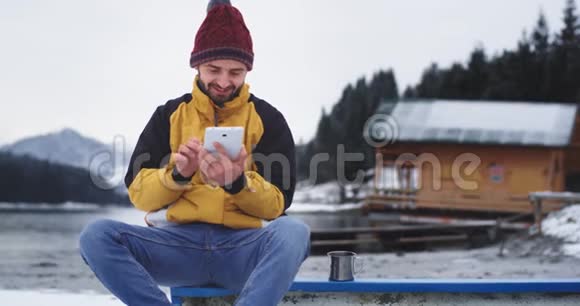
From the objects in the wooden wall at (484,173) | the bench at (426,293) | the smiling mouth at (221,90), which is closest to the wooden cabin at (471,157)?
the wooden wall at (484,173)

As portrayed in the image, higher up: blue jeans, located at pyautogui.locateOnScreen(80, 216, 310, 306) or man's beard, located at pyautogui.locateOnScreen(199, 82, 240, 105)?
man's beard, located at pyautogui.locateOnScreen(199, 82, 240, 105)

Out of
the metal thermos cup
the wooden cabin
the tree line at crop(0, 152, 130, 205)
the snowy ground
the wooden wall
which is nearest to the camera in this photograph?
the metal thermos cup

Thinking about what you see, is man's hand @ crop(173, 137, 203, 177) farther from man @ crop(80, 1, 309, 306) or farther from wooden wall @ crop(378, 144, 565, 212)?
wooden wall @ crop(378, 144, 565, 212)

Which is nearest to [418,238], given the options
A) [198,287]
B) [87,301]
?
[87,301]

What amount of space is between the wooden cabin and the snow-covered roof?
0.03 m

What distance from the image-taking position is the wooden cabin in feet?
63.9

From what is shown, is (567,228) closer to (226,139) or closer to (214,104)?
(214,104)

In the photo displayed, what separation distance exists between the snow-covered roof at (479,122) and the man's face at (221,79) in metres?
18.4

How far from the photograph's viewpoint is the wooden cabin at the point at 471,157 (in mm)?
19469

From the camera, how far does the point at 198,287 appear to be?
2.58 m

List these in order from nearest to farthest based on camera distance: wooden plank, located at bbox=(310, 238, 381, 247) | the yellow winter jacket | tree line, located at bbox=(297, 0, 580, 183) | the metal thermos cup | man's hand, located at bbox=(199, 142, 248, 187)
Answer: man's hand, located at bbox=(199, 142, 248, 187)
the yellow winter jacket
the metal thermos cup
wooden plank, located at bbox=(310, 238, 381, 247)
tree line, located at bbox=(297, 0, 580, 183)

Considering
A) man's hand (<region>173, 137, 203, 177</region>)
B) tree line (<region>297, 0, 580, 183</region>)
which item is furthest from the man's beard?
tree line (<region>297, 0, 580, 183</region>)

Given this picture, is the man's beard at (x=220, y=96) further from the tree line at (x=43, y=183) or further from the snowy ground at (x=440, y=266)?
the tree line at (x=43, y=183)

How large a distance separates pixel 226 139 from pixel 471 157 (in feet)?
63.6
